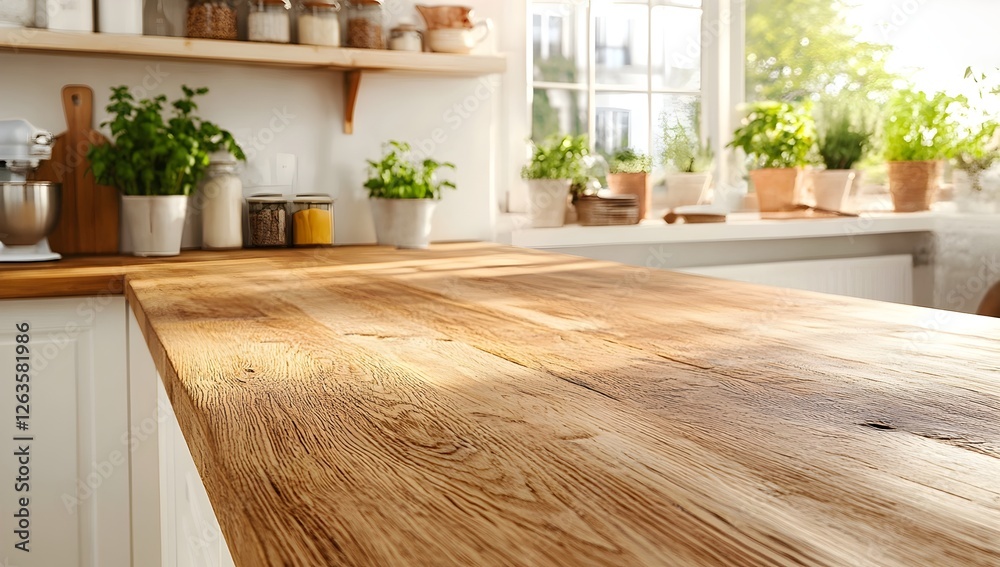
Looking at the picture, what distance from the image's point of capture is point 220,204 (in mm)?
2195

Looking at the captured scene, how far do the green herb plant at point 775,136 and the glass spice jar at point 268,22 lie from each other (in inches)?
65.8

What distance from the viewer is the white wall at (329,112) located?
214 centimetres

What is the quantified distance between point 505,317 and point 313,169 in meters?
1.39

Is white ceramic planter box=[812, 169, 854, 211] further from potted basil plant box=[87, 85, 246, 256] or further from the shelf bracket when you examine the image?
potted basil plant box=[87, 85, 246, 256]

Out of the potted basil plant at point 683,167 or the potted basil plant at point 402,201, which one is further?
the potted basil plant at point 683,167

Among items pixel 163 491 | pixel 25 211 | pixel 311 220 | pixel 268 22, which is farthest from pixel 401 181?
pixel 163 491

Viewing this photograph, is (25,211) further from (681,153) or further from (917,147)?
(917,147)

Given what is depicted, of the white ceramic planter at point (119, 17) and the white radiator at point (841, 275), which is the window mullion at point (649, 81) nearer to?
the white radiator at point (841, 275)

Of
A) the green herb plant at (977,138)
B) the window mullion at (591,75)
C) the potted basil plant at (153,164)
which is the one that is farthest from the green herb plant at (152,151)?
the green herb plant at (977,138)

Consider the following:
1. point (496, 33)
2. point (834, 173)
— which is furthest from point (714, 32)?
point (496, 33)

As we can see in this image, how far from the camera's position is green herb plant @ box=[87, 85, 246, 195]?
2.02 m

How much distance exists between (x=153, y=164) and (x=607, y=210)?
4.33 ft

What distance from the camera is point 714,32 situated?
3.29m

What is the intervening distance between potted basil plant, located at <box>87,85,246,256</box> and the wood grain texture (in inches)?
35.9
